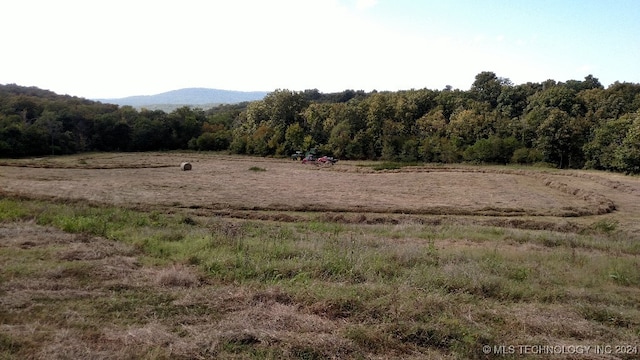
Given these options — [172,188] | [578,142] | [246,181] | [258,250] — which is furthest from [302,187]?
[578,142]

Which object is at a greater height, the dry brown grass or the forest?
the forest

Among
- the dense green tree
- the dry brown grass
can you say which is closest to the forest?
the dense green tree

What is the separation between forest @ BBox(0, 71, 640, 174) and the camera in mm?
62344

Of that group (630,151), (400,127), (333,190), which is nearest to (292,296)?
(333,190)

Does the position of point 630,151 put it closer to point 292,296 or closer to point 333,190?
point 333,190

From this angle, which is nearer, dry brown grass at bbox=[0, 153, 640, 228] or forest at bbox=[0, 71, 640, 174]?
dry brown grass at bbox=[0, 153, 640, 228]

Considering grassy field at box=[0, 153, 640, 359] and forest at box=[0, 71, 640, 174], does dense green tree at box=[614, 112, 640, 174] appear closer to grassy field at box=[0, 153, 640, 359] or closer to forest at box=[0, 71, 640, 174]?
forest at box=[0, 71, 640, 174]

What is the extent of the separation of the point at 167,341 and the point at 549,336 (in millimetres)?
5139

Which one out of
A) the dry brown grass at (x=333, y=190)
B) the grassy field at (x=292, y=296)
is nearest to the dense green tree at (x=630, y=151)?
the dry brown grass at (x=333, y=190)

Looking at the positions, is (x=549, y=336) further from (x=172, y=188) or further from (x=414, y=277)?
(x=172, y=188)

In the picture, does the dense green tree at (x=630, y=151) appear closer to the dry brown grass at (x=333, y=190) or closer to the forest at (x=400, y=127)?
the forest at (x=400, y=127)

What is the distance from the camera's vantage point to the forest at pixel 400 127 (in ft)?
205

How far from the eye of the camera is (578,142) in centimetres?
6297

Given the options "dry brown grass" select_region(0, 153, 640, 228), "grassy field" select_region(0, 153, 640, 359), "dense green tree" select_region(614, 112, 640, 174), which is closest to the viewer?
"grassy field" select_region(0, 153, 640, 359)
